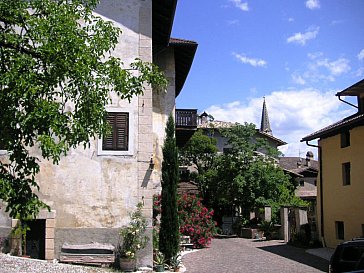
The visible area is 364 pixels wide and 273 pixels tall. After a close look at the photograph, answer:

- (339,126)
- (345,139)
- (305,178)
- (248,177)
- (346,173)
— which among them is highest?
(339,126)

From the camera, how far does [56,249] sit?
46.1ft

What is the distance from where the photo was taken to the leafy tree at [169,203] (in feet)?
49.7

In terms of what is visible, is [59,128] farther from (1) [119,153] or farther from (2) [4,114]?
(1) [119,153]

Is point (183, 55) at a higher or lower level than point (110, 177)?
higher

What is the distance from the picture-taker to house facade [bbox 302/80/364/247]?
1945 cm

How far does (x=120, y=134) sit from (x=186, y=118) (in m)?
7.78

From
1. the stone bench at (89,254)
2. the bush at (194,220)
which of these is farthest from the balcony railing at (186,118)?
the stone bench at (89,254)

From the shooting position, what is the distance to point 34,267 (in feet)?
38.5

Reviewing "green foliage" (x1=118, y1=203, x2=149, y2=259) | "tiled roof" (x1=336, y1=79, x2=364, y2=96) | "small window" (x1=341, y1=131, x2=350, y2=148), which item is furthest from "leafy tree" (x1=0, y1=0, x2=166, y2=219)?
"tiled roof" (x1=336, y1=79, x2=364, y2=96)

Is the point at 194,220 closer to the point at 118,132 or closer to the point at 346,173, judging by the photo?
the point at 346,173

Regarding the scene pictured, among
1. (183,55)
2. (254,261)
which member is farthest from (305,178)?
(254,261)

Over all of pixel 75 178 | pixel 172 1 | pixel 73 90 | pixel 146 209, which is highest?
pixel 172 1

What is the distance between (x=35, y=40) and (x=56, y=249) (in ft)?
29.9

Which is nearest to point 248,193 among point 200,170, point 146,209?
point 200,170
